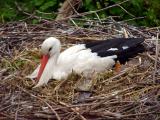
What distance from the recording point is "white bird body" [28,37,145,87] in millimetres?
6129

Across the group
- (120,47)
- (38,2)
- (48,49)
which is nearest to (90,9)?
(38,2)

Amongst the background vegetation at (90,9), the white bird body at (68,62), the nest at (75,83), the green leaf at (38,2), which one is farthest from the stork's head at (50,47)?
the green leaf at (38,2)

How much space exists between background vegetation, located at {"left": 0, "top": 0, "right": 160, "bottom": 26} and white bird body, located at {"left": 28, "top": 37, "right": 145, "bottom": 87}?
140 cm

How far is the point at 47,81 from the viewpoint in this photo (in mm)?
6074

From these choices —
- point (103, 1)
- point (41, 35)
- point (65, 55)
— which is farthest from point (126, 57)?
point (103, 1)

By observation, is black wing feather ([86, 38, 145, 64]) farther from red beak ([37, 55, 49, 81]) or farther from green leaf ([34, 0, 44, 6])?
green leaf ([34, 0, 44, 6])

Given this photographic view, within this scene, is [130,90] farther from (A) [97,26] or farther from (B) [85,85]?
(A) [97,26]

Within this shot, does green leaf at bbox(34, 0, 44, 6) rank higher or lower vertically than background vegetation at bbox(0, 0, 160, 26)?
higher

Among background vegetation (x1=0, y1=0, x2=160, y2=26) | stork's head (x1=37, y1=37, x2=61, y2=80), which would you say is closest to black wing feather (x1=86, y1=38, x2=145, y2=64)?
stork's head (x1=37, y1=37, x2=61, y2=80)

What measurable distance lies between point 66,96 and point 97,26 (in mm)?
1459

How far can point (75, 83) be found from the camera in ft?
19.6

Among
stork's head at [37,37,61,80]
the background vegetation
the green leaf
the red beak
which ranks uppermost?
stork's head at [37,37,61,80]

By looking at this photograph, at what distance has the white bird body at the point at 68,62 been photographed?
613 centimetres

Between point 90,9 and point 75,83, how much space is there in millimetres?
1974
